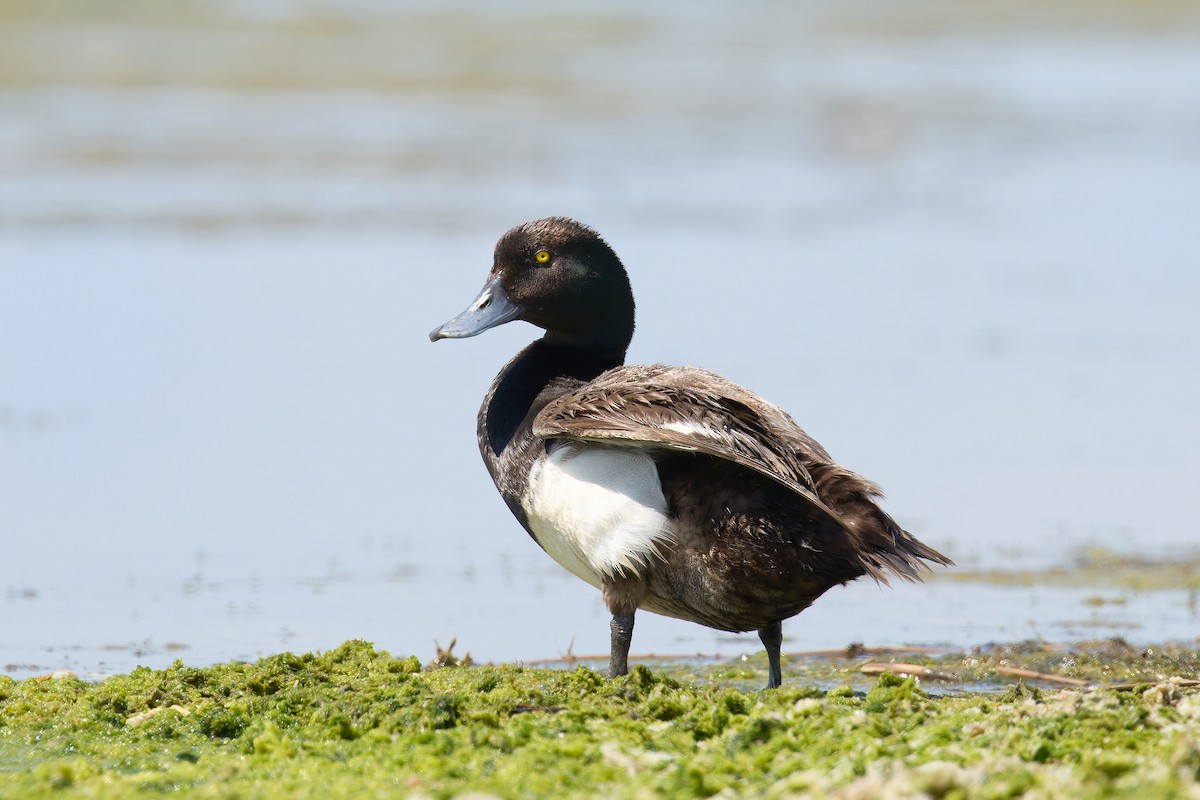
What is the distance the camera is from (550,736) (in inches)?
185

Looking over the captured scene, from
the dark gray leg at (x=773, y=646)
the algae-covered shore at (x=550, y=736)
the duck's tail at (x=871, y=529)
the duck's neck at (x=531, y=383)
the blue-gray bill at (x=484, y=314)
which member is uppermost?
the blue-gray bill at (x=484, y=314)

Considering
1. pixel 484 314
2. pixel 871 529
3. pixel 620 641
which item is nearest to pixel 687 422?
pixel 871 529

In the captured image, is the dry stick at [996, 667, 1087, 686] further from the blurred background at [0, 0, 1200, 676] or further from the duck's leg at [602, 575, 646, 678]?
the duck's leg at [602, 575, 646, 678]

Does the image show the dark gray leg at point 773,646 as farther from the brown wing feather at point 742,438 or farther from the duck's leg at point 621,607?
the brown wing feather at point 742,438

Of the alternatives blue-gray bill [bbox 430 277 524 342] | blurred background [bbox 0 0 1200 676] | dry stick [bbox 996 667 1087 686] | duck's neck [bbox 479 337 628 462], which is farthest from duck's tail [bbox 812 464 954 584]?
blurred background [bbox 0 0 1200 676]

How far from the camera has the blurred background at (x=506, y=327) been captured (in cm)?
768

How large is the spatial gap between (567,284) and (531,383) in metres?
0.46

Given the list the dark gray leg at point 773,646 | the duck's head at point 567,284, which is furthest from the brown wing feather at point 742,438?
the duck's head at point 567,284

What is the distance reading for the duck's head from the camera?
653cm

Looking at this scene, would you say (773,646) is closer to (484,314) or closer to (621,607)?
(621,607)

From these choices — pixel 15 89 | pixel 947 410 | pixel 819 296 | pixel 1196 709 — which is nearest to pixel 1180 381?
pixel 947 410

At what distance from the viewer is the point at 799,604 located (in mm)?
5605

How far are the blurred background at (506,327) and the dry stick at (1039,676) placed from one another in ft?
2.37

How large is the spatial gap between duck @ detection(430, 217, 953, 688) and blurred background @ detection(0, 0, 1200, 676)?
54.7 inches
